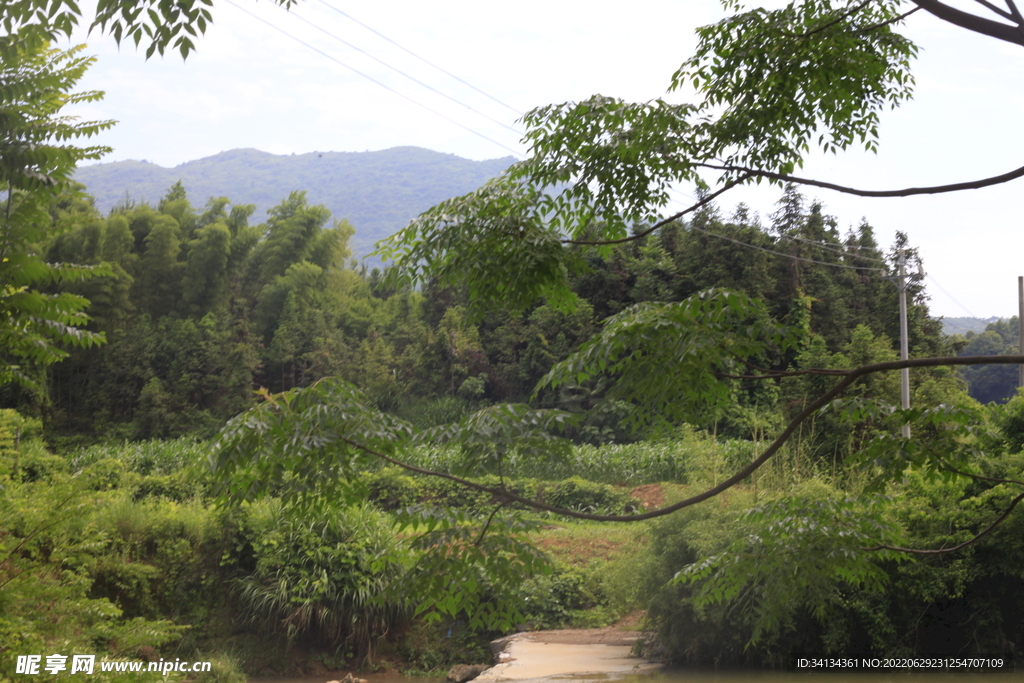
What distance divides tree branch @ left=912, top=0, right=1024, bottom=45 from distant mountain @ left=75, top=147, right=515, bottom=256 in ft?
298

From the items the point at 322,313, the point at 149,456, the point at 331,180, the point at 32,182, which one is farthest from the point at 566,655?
the point at 331,180

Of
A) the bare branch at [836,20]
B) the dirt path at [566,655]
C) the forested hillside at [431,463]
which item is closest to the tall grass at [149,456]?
the forested hillside at [431,463]

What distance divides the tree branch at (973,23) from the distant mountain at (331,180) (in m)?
90.9

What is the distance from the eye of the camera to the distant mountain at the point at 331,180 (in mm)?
109062

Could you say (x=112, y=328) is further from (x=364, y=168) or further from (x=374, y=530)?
(x=364, y=168)

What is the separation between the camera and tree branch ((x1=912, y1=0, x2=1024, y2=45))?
8.29 ft

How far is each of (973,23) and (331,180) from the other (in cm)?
14010

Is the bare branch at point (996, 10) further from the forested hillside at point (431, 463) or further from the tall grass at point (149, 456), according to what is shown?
the tall grass at point (149, 456)

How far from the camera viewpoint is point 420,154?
148m

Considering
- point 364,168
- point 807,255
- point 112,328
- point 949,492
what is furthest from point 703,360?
point 364,168

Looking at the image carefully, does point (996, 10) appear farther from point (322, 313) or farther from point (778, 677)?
point (322, 313)

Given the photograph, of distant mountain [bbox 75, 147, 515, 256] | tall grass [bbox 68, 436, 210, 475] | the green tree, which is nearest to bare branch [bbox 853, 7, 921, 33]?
the green tree

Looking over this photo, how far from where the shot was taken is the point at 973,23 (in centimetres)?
261

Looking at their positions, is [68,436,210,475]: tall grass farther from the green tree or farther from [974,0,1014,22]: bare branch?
[974,0,1014,22]: bare branch
